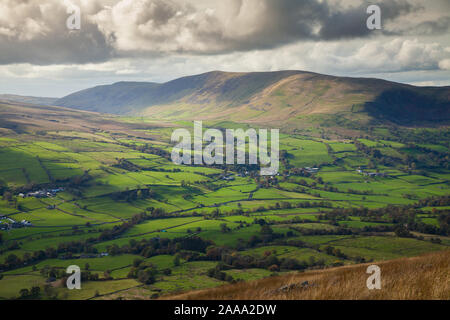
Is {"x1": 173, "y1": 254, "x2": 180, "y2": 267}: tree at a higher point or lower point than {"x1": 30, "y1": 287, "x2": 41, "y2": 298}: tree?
lower

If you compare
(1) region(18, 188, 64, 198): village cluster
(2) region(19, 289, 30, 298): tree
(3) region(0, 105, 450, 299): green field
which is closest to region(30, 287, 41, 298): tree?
(2) region(19, 289, 30, 298): tree

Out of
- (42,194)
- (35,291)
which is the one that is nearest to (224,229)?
(35,291)

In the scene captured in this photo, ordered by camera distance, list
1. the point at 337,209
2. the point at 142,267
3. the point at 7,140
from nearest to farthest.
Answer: the point at 142,267, the point at 337,209, the point at 7,140

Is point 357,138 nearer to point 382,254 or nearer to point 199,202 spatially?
point 199,202

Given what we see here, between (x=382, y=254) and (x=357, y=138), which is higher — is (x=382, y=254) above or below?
below

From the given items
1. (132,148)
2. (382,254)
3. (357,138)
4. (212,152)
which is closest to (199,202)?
(382,254)

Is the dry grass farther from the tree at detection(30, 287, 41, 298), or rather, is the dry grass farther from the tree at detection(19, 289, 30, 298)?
the tree at detection(19, 289, 30, 298)
